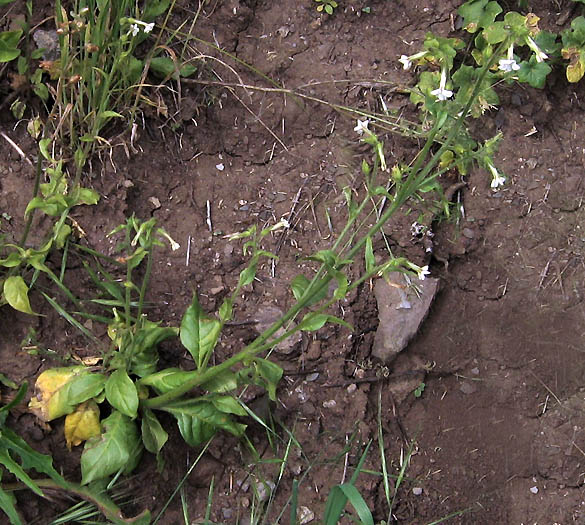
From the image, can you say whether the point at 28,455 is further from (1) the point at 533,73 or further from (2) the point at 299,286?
(1) the point at 533,73

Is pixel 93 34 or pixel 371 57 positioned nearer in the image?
pixel 93 34

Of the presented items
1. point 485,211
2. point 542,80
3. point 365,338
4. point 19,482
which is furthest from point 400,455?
point 542,80

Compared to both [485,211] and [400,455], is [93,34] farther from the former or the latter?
[400,455]

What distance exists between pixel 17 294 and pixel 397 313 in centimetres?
147

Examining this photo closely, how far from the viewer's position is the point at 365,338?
309 centimetres

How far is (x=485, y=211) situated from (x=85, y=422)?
1.91 meters

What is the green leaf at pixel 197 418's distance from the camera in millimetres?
2652

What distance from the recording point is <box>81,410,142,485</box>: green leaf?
2.59 metres

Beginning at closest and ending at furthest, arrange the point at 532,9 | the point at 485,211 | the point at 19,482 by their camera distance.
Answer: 1. the point at 19,482
2. the point at 485,211
3. the point at 532,9

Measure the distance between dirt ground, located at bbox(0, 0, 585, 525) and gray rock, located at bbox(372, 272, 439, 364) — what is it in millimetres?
51

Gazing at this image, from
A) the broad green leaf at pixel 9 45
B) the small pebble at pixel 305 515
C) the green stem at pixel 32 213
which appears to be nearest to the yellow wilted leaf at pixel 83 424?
the green stem at pixel 32 213

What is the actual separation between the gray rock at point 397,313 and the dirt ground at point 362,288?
51mm

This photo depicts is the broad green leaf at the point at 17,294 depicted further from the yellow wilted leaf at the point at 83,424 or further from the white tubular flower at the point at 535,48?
the white tubular flower at the point at 535,48

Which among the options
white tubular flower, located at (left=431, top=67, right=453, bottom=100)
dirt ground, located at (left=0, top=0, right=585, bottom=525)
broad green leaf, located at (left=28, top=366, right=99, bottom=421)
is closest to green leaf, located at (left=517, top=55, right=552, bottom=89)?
dirt ground, located at (left=0, top=0, right=585, bottom=525)
